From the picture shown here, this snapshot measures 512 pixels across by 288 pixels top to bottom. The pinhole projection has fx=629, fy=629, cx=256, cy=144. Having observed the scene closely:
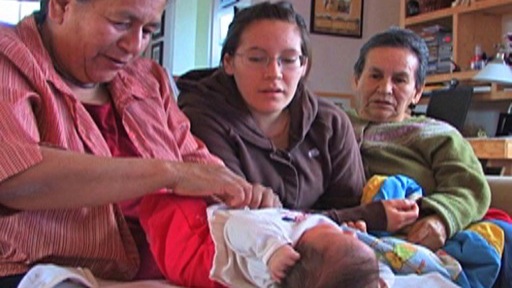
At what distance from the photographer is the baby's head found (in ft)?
2.73

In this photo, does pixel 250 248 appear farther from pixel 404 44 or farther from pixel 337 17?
pixel 337 17

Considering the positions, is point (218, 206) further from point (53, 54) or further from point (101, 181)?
point (53, 54)

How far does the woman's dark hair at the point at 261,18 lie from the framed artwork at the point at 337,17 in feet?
9.38

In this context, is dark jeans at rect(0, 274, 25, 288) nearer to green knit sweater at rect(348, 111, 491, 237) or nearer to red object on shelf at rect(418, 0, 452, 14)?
green knit sweater at rect(348, 111, 491, 237)

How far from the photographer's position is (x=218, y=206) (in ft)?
3.68

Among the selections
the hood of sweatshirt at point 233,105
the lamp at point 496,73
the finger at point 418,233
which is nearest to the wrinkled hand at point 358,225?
the finger at point 418,233

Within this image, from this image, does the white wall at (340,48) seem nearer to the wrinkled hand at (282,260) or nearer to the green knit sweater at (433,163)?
the green knit sweater at (433,163)

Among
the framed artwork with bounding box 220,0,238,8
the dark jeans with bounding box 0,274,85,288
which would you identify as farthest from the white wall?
the dark jeans with bounding box 0,274,85,288

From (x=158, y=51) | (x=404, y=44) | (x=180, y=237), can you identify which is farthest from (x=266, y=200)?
(x=158, y=51)

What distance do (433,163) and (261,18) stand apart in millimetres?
588

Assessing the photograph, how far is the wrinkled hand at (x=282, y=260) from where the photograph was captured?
2.89 ft

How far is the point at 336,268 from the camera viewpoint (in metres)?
0.83

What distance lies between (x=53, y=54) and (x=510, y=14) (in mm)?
3194

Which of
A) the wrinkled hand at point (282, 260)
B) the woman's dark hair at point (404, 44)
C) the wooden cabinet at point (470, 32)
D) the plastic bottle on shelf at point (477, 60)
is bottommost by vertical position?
the wrinkled hand at point (282, 260)
